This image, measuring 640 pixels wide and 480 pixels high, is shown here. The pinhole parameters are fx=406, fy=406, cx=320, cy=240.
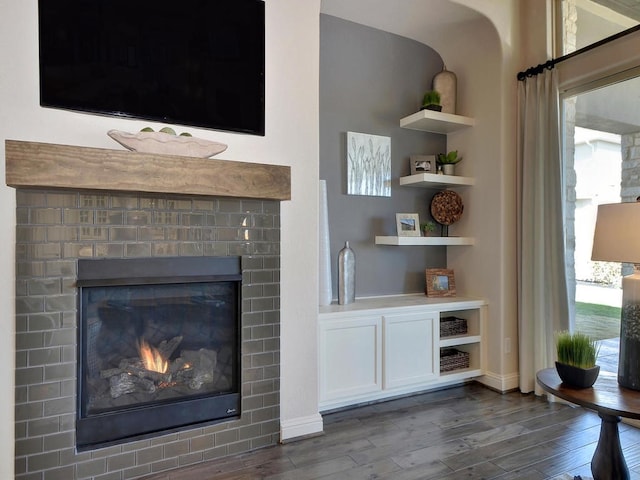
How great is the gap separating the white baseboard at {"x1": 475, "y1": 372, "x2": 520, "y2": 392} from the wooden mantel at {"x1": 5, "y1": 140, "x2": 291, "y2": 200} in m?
2.36

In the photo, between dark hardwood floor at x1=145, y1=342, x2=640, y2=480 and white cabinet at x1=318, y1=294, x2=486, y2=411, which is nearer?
dark hardwood floor at x1=145, y1=342, x2=640, y2=480

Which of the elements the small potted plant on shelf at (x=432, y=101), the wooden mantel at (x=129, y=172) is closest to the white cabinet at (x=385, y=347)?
the wooden mantel at (x=129, y=172)

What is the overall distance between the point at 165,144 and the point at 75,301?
862 millimetres

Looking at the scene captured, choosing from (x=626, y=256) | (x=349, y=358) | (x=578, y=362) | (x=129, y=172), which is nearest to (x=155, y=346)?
(x=129, y=172)

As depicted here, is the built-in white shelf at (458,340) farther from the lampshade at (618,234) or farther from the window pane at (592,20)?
the window pane at (592,20)

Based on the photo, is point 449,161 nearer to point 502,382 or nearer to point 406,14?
point 406,14

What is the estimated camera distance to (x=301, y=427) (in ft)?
8.04

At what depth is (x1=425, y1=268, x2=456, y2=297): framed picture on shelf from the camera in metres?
3.44

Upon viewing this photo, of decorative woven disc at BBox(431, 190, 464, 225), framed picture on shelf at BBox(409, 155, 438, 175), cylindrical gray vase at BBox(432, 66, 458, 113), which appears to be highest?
cylindrical gray vase at BBox(432, 66, 458, 113)

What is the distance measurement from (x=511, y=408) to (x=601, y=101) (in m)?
2.27

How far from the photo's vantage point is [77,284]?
192 cm

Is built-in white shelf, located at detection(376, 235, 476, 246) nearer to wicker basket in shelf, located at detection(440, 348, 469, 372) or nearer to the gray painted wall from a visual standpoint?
the gray painted wall

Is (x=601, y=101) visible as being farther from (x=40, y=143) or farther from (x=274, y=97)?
(x=40, y=143)

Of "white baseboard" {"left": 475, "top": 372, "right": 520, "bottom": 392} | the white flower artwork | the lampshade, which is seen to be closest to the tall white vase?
the white flower artwork
